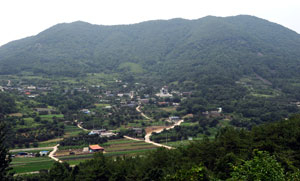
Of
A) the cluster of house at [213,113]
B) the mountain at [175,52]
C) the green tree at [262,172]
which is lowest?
the cluster of house at [213,113]

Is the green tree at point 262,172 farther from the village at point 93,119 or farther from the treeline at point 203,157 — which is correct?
the village at point 93,119

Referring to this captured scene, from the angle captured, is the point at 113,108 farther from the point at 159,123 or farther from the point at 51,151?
the point at 51,151

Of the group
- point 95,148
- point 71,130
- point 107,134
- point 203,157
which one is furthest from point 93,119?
point 203,157

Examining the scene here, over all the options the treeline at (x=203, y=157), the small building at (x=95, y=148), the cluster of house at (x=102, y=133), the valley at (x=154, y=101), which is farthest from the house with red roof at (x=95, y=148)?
the treeline at (x=203, y=157)

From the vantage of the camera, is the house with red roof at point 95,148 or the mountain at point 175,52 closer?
the house with red roof at point 95,148

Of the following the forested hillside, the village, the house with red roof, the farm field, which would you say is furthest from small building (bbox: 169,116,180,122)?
the house with red roof

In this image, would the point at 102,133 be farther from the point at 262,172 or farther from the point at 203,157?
the point at 262,172

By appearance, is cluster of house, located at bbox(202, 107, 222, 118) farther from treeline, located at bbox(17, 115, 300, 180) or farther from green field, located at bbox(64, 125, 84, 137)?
treeline, located at bbox(17, 115, 300, 180)

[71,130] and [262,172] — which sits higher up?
[262,172]

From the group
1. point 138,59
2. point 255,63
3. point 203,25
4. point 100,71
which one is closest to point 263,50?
point 255,63
